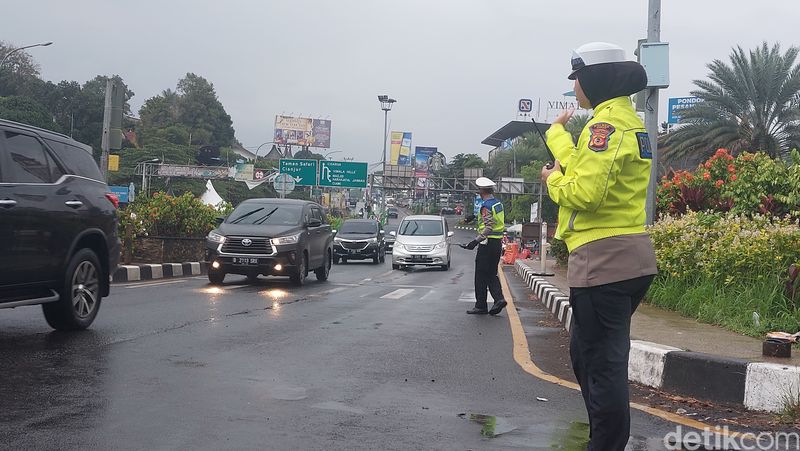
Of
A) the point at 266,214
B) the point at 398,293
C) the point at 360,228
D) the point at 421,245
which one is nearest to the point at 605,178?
the point at 398,293

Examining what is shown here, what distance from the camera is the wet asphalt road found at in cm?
414

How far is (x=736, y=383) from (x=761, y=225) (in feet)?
16.2

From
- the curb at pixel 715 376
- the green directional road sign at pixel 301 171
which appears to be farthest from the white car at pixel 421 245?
the green directional road sign at pixel 301 171

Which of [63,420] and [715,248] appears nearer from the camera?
[63,420]

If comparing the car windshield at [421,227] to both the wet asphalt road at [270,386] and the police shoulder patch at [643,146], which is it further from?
the police shoulder patch at [643,146]

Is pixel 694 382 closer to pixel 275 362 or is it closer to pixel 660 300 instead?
pixel 275 362

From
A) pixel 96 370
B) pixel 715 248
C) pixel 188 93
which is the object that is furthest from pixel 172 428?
pixel 188 93

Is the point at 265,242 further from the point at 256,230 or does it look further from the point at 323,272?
the point at 323,272

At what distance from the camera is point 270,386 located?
5.34 metres

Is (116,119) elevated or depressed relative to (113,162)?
elevated

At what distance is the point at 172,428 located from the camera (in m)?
4.17

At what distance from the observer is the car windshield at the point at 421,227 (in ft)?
84.6

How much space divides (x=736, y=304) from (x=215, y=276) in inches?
352

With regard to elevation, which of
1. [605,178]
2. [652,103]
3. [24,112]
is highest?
[24,112]
